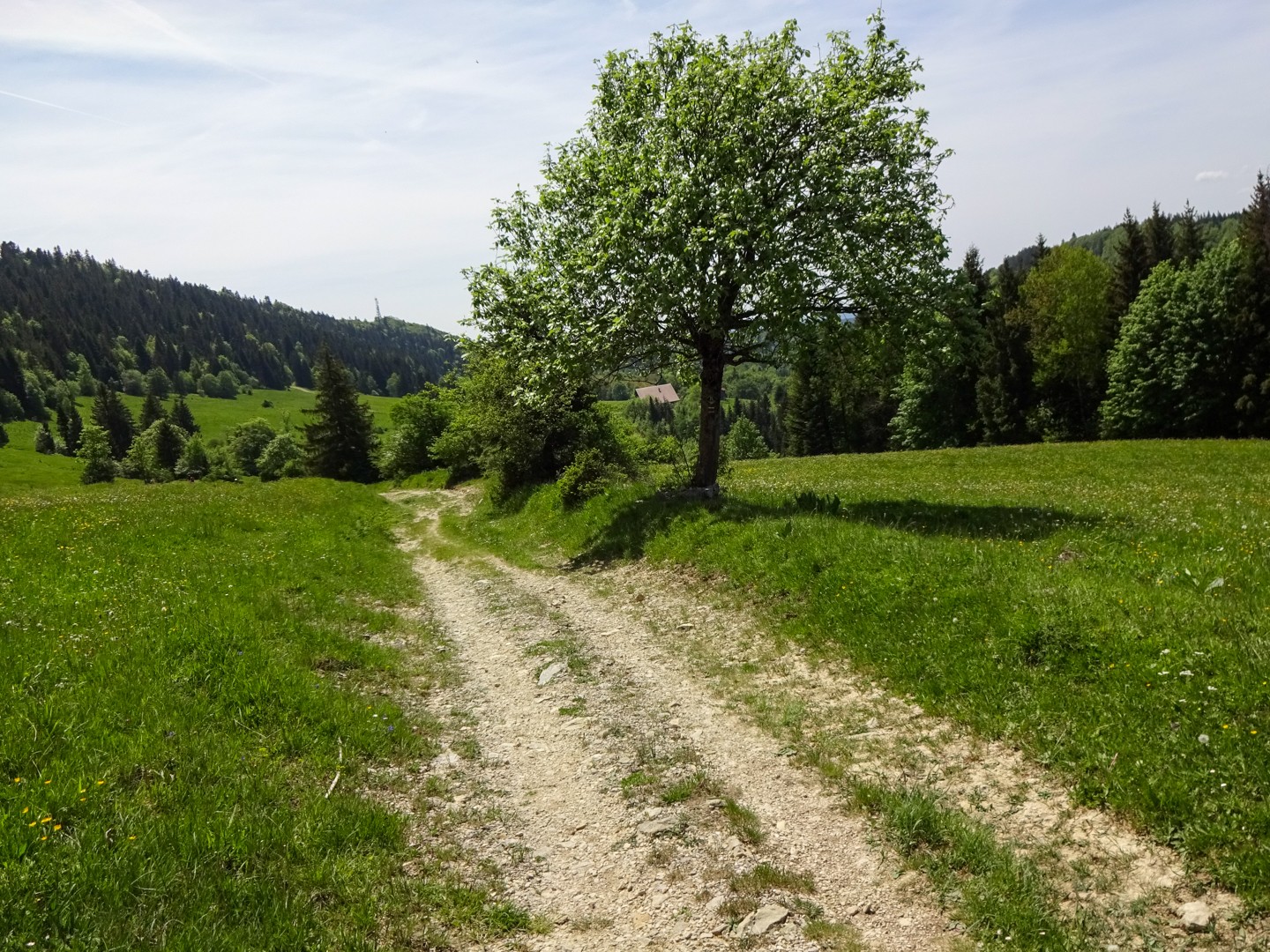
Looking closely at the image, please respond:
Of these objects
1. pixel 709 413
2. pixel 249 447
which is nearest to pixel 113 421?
pixel 249 447

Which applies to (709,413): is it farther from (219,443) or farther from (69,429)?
(69,429)

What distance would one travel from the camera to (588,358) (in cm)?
1997

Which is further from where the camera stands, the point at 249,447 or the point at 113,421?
the point at 249,447

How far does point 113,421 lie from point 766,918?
18009 cm

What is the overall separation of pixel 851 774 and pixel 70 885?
7422 mm

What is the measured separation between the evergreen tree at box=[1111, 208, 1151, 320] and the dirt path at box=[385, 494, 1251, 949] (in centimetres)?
7280

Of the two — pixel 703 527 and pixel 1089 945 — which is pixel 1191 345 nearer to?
pixel 703 527

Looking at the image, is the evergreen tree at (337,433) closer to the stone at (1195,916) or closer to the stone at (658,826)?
the stone at (658,826)

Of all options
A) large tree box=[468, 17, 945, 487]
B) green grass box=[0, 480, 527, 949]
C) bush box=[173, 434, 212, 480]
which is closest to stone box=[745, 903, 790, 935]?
green grass box=[0, 480, 527, 949]

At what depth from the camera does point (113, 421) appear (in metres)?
144

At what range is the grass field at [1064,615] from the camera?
21.1ft

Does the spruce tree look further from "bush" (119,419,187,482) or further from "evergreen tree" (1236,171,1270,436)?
"evergreen tree" (1236,171,1270,436)

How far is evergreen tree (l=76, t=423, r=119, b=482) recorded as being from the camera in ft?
384

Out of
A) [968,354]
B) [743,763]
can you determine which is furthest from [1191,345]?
[743,763]
